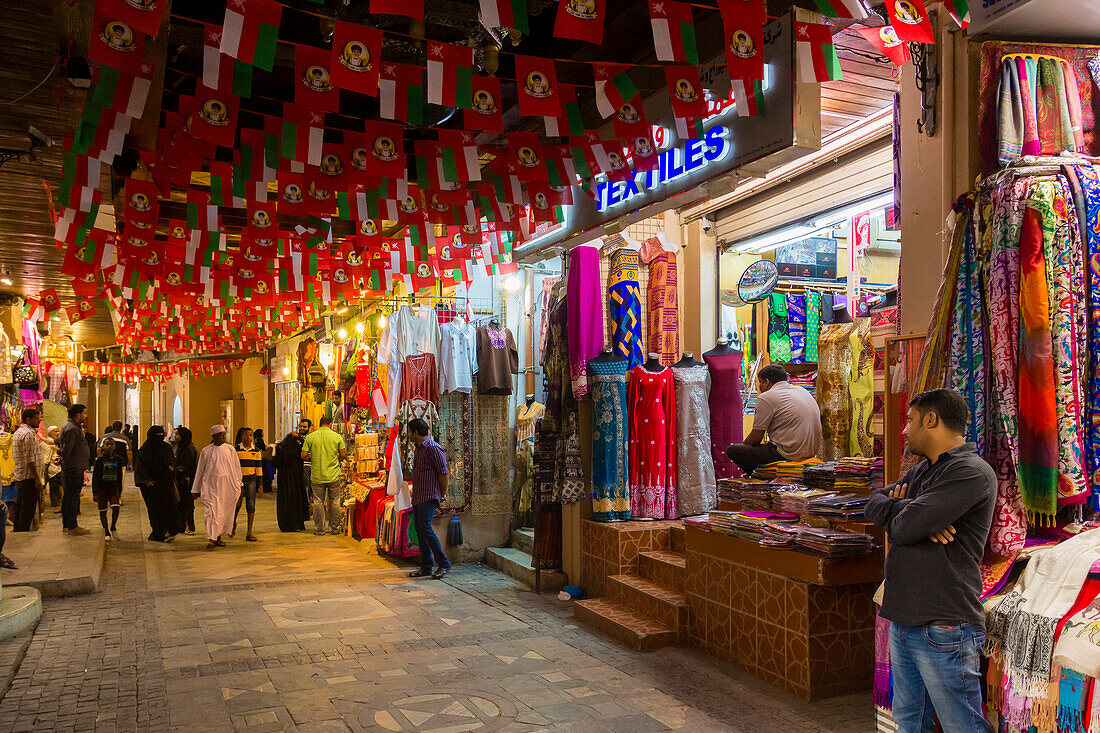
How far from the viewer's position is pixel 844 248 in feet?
31.0

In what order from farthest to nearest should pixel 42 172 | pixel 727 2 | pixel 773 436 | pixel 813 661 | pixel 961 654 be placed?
pixel 42 172 → pixel 773 436 → pixel 813 661 → pixel 727 2 → pixel 961 654

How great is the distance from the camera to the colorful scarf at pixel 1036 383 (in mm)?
3338

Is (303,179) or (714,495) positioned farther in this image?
(714,495)

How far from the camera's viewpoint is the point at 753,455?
6469 mm

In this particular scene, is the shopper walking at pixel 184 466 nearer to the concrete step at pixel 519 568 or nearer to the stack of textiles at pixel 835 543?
the concrete step at pixel 519 568

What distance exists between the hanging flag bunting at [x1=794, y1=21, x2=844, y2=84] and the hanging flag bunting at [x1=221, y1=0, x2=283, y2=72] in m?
2.59

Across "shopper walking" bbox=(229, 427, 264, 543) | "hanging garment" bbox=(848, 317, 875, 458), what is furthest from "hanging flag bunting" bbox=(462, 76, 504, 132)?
"shopper walking" bbox=(229, 427, 264, 543)

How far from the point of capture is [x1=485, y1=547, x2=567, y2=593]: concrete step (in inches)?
322

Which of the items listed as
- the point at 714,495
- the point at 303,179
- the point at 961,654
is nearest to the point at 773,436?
the point at 714,495

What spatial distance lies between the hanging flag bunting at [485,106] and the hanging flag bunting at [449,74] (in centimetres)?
21

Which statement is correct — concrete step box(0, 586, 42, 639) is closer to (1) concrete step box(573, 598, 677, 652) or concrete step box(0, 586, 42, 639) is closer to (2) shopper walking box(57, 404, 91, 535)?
(2) shopper walking box(57, 404, 91, 535)

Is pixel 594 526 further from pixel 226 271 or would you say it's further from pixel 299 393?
pixel 299 393

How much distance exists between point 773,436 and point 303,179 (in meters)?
4.31

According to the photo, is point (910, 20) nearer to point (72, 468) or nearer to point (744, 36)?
point (744, 36)
